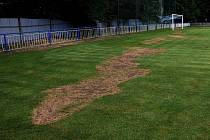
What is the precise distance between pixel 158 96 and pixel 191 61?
8.17 m

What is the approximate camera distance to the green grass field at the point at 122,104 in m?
8.97

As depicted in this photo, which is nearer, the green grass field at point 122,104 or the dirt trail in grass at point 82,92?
the green grass field at point 122,104

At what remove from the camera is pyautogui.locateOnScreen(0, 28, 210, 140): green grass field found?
29.4 ft

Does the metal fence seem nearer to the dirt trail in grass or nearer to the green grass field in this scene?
the green grass field

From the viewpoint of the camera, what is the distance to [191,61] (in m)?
19.8

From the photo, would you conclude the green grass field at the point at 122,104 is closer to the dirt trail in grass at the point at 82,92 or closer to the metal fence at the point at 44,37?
the dirt trail in grass at the point at 82,92

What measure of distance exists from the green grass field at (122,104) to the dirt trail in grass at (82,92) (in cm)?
29

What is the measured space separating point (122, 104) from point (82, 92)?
2.12 meters

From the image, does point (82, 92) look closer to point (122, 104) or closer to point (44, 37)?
point (122, 104)

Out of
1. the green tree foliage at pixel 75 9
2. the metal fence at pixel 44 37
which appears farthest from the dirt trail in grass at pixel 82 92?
the green tree foliage at pixel 75 9

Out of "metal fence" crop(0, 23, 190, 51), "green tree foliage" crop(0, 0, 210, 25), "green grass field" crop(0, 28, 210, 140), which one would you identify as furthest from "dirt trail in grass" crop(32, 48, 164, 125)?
"green tree foliage" crop(0, 0, 210, 25)

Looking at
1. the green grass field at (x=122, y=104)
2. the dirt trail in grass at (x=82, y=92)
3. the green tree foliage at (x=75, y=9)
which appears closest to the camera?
the green grass field at (x=122, y=104)

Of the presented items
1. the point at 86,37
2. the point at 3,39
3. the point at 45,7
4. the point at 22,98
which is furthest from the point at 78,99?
the point at 45,7

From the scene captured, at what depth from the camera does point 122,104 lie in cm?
1133
